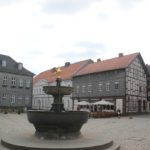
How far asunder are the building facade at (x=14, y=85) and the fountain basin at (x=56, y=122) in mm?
37123

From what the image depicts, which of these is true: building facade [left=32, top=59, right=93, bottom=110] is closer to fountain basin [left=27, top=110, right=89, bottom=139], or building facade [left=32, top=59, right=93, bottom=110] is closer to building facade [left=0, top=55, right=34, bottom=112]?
building facade [left=0, top=55, right=34, bottom=112]

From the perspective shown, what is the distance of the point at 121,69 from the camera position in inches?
1698

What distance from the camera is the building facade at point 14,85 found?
49.3 metres

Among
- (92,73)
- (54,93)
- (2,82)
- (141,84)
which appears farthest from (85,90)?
(54,93)

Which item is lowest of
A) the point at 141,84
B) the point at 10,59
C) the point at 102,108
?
the point at 102,108

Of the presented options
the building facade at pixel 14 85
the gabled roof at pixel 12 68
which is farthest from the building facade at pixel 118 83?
the gabled roof at pixel 12 68

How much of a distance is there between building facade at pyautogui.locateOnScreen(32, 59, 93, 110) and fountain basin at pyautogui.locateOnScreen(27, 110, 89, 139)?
4058 cm

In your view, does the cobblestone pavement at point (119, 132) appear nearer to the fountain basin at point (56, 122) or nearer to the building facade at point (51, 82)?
the fountain basin at point (56, 122)

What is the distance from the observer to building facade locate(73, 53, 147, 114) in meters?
42.7

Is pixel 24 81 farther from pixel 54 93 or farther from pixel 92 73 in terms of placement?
pixel 54 93

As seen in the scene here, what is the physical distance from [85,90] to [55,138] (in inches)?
1492

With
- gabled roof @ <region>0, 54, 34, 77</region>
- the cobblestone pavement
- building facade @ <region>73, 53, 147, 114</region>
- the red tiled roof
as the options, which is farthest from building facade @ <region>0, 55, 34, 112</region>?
the cobblestone pavement

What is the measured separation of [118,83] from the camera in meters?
43.5

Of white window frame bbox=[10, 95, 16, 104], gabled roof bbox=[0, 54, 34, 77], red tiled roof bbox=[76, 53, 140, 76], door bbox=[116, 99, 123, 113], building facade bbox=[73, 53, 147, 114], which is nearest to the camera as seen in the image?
door bbox=[116, 99, 123, 113]
